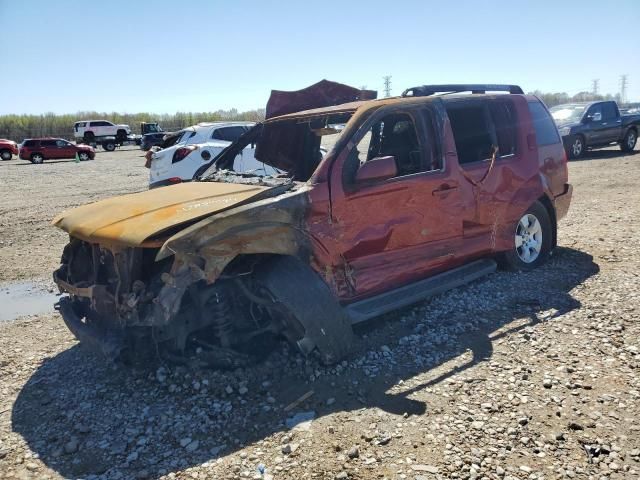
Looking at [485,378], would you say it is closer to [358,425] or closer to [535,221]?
[358,425]

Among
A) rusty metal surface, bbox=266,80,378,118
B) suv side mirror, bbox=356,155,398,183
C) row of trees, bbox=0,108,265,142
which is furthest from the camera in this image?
row of trees, bbox=0,108,265,142

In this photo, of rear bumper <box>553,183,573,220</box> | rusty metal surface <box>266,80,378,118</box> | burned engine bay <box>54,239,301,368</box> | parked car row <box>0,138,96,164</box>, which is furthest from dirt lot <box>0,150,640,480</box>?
parked car row <box>0,138,96,164</box>

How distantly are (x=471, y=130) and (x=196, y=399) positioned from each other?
11.9 feet

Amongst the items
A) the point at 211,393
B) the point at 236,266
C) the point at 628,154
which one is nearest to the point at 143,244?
the point at 236,266

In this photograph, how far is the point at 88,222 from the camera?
382cm

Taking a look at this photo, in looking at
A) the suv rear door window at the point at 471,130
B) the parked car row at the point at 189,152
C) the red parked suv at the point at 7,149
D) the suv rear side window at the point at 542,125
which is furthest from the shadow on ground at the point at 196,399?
the red parked suv at the point at 7,149

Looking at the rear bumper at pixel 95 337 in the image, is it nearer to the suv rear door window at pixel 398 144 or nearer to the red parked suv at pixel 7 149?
the suv rear door window at pixel 398 144

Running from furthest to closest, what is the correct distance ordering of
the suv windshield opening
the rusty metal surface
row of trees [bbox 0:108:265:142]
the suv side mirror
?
1. row of trees [bbox 0:108:265:142]
2. the rusty metal surface
3. the suv windshield opening
4. the suv side mirror

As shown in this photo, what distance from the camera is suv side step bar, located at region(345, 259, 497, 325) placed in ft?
13.0

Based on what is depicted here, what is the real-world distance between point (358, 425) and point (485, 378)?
1.00 m

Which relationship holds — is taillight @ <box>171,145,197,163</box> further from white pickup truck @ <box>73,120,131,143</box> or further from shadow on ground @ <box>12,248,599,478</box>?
white pickup truck @ <box>73,120,131,143</box>

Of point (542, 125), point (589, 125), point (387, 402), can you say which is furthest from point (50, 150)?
point (387, 402)

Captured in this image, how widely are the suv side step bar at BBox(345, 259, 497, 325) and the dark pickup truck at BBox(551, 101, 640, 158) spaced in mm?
13037

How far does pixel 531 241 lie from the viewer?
18.6 feet
